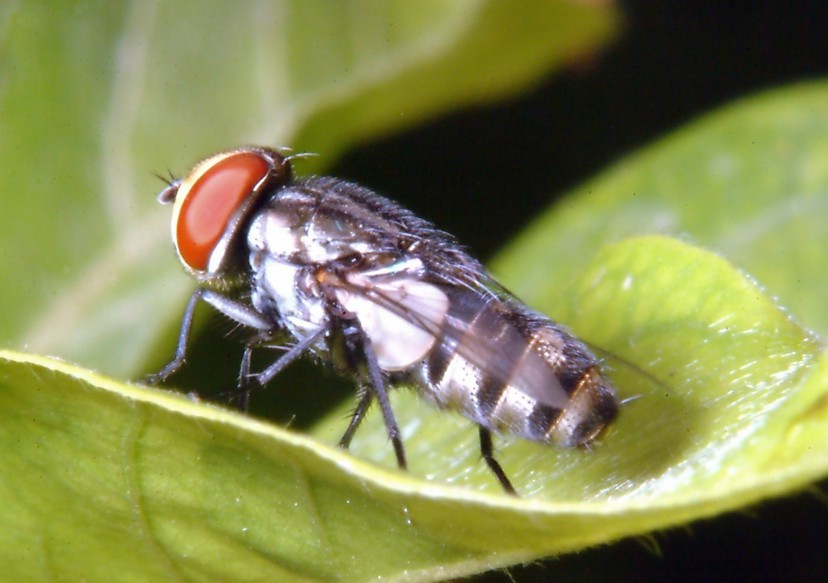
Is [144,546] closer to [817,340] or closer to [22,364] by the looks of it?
[22,364]

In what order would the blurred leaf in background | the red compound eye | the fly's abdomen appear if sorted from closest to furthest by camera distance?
1. the blurred leaf in background
2. the fly's abdomen
3. the red compound eye

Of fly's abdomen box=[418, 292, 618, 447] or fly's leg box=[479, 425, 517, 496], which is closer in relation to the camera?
fly's abdomen box=[418, 292, 618, 447]

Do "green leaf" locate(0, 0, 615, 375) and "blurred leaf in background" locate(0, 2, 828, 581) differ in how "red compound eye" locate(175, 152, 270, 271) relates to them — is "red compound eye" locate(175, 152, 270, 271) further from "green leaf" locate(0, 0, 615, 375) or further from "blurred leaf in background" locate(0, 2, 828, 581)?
"green leaf" locate(0, 0, 615, 375)

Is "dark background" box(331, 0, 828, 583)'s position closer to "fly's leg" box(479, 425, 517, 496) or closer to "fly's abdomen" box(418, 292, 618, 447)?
"fly's abdomen" box(418, 292, 618, 447)

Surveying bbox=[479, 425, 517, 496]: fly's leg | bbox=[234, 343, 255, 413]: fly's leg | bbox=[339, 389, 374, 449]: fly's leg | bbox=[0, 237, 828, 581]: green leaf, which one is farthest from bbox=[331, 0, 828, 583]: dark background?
bbox=[0, 237, 828, 581]: green leaf

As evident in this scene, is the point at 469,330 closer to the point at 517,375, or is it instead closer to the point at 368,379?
the point at 517,375

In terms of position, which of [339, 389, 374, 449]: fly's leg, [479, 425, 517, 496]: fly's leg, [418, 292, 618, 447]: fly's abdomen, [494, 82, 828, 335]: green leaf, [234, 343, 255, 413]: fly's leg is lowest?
[234, 343, 255, 413]: fly's leg

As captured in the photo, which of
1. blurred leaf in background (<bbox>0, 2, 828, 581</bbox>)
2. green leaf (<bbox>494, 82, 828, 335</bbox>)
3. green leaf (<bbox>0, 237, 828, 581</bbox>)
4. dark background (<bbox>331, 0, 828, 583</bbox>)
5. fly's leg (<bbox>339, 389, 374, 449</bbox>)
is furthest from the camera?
dark background (<bbox>331, 0, 828, 583</bbox>)

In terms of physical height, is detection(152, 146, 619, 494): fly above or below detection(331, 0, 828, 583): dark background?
below

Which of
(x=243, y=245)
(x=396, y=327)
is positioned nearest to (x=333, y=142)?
(x=243, y=245)
